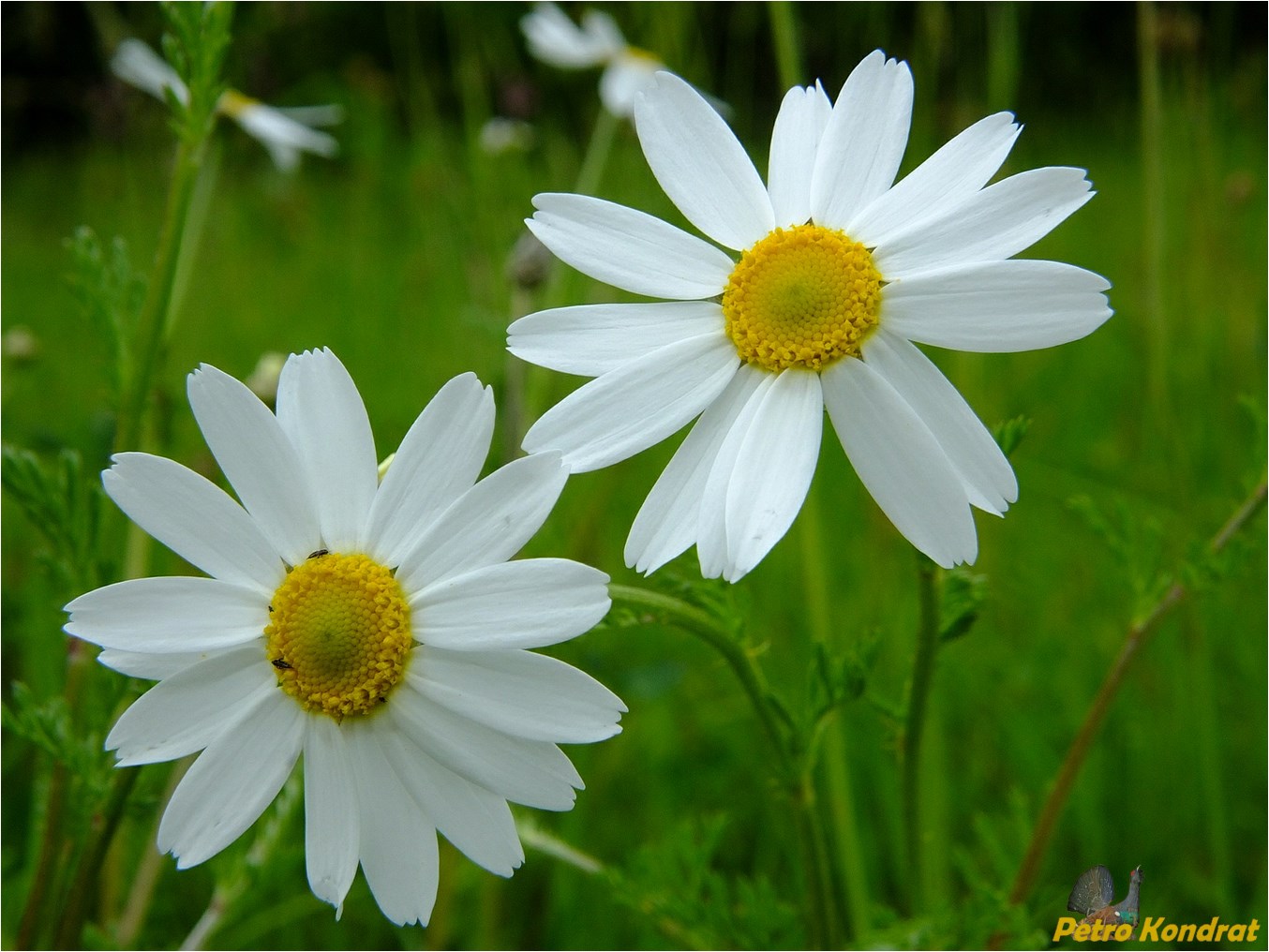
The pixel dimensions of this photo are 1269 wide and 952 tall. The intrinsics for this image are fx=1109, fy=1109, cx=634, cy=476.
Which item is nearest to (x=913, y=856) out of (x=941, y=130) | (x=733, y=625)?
(x=733, y=625)

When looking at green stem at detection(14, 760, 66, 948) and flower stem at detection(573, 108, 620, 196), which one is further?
flower stem at detection(573, 108, 620, 196)

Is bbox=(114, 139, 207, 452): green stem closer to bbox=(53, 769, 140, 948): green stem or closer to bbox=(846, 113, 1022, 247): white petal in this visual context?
bbox=(53, 769, 140, 948): green stem

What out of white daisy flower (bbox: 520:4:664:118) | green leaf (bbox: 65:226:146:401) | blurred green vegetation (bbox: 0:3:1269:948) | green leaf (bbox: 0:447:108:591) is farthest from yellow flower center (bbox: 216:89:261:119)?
green leaf (bbox: 0:447:108:591)

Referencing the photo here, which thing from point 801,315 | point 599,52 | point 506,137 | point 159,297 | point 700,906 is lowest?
point 700,906

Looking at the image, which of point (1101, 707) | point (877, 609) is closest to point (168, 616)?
point (1101, 707)

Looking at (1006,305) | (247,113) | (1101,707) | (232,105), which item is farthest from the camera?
(232,105)

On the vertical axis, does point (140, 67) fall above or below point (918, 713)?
above

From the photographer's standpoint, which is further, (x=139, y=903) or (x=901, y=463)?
(x=139, y=903)

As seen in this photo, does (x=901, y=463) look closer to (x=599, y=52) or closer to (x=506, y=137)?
(x=599, y=52)
